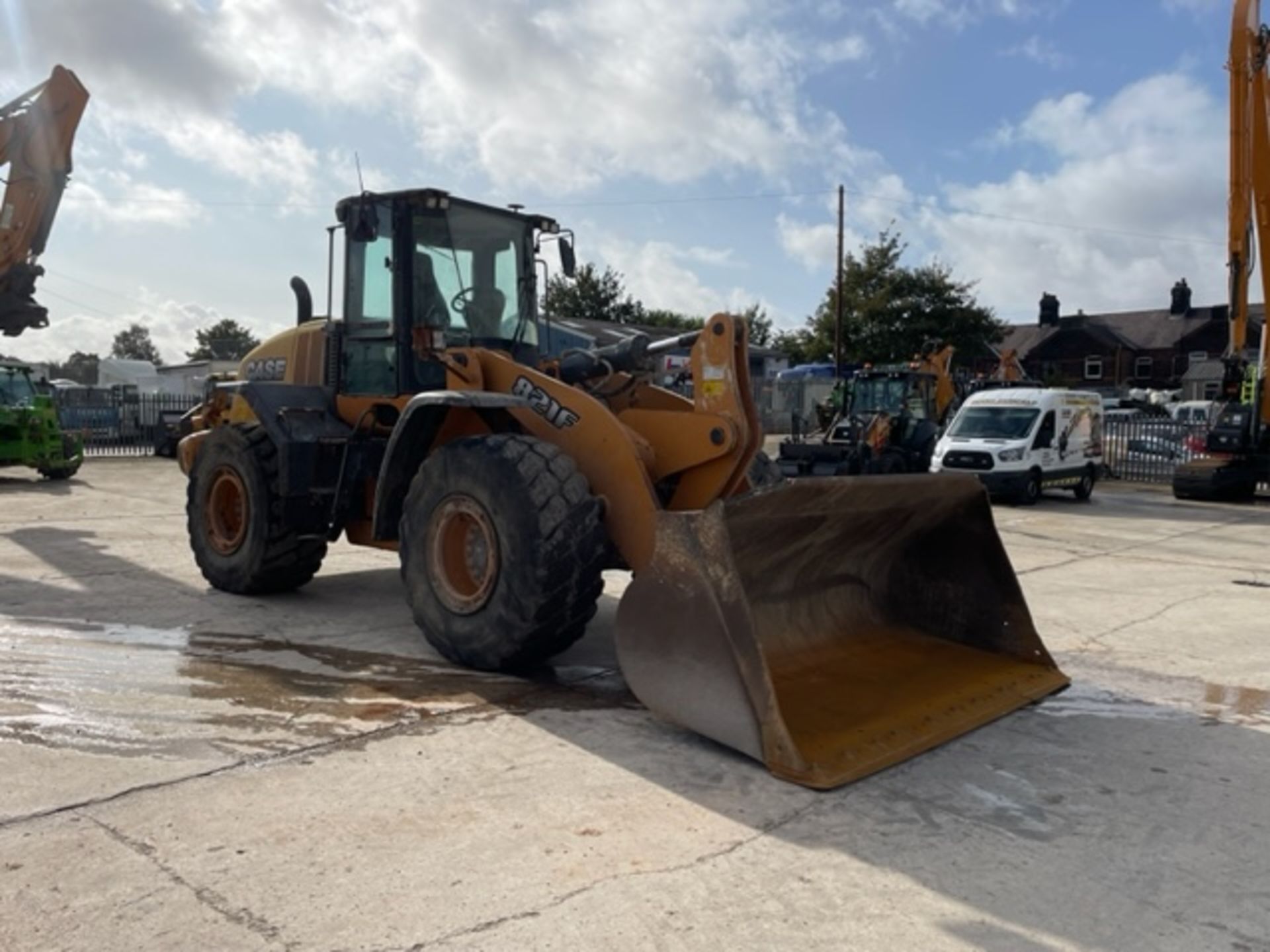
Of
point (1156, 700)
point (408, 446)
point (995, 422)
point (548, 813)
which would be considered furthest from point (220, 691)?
point (995, 422)

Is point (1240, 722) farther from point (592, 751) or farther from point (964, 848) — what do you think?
point (592, 751)

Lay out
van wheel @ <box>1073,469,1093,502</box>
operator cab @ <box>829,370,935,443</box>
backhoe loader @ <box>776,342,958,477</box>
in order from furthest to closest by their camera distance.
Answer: operator cab @ <box>829,370,935,443</box> < van wheel @ <box>1073,469,1093,502</box> < backhoe loader @ <box>776,342,958,477</box>

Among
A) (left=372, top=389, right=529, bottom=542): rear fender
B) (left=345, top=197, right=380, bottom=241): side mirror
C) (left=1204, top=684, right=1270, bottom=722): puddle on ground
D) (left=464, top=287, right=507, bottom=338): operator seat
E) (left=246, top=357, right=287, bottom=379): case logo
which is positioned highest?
(left=345, top=197, right=380, bottom=241): side mirror

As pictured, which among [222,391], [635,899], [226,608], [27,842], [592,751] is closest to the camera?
[635,899]

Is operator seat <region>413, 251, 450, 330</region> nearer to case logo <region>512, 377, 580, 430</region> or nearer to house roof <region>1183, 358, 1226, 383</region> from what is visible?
case logo <region>512, 377, 580, 430</region>

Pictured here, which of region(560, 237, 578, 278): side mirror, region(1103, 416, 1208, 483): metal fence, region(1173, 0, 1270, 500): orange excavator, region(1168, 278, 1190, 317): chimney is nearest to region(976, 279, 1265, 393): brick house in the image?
region(1168, 278, 1190, 317): chimney

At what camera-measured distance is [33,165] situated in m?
13.3

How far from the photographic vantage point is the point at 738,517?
4.61 metres

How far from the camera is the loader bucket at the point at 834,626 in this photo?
4.40 metres

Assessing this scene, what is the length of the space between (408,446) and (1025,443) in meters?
14.1

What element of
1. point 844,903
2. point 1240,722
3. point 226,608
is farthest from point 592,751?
point 226,608

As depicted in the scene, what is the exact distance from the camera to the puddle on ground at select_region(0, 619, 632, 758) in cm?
466

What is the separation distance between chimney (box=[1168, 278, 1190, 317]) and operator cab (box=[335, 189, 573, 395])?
196 ft

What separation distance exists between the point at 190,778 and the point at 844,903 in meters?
2.52
